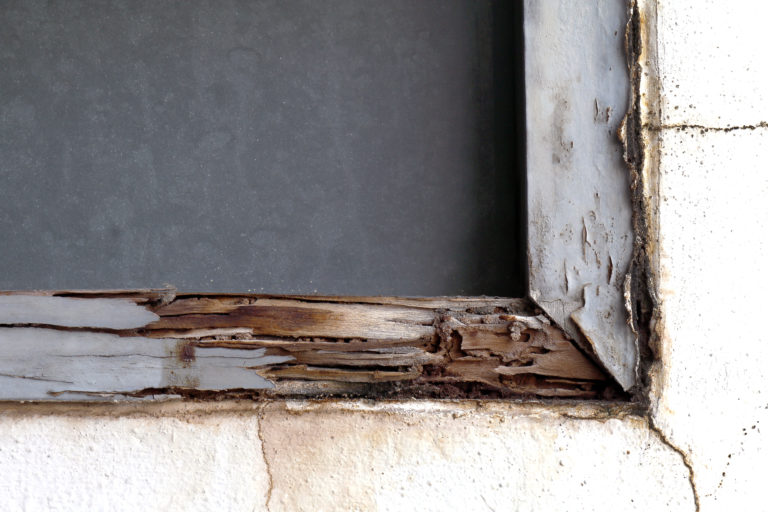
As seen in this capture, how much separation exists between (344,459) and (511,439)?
0.87 ft

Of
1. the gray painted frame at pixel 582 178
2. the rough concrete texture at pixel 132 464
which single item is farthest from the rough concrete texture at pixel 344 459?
the gray painted frame at pixel 582 178

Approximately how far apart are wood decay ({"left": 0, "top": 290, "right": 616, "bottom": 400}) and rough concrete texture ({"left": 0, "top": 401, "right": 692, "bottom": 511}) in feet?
0.13

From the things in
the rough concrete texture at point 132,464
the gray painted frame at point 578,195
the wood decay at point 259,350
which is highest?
the gray painted frame at point 578,195

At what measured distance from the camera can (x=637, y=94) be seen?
0.87 m

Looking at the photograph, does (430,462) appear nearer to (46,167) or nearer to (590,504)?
(590,504)

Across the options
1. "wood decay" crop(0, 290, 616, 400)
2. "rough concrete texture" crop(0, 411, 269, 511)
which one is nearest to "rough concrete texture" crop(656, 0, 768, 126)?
"wood decay" crop(0, 290, 616, 400)

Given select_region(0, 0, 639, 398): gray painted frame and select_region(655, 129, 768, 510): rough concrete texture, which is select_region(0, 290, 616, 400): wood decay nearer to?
select_region(0, 0, 639, 398): gray painted frame

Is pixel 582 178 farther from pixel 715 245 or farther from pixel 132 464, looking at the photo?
pixel 132 464

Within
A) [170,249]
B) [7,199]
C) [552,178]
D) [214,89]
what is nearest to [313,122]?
[214,89]

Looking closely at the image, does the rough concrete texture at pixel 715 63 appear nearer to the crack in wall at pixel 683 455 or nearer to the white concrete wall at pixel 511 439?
the white concrete wall at pixel 511 439

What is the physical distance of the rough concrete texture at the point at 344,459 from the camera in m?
0.85

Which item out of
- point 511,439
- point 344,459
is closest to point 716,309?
point 511,439

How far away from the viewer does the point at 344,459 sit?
2.84 feet

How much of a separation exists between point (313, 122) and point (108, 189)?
476 millimetres
